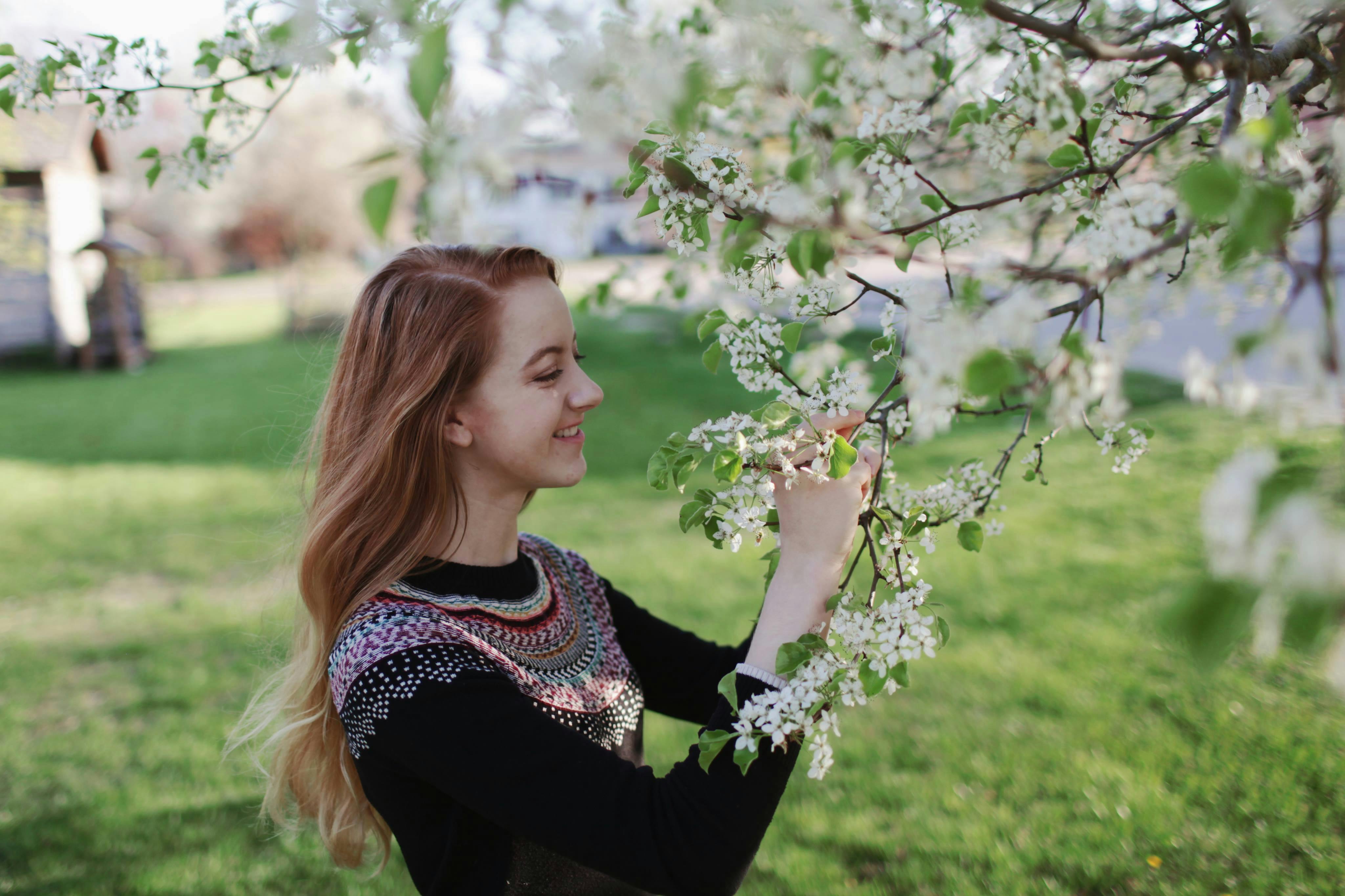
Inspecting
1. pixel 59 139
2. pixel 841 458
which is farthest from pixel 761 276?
pixel 59 139

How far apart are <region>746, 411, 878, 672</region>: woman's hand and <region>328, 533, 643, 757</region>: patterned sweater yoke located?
425 millimetres

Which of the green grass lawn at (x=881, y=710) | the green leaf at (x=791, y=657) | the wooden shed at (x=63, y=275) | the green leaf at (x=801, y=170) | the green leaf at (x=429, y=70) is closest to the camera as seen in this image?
the green leaf at (x=429, y=70)

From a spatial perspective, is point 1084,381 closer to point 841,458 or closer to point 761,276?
point 841,458

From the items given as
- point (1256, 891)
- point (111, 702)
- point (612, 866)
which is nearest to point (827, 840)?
point (1256, 891)

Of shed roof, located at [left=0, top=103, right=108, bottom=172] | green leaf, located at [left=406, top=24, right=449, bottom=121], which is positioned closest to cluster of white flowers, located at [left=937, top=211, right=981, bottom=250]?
green leaf, located at [left=406, top=24, right=449, bottom=121]

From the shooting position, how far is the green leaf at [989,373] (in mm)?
663

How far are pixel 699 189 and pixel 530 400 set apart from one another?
0.58 m

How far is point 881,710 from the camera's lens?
372cm

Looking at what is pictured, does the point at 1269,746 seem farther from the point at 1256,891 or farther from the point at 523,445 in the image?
the point at 523,445

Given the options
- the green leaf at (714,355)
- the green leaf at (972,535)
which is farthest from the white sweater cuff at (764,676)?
the green leaf at (714,355)

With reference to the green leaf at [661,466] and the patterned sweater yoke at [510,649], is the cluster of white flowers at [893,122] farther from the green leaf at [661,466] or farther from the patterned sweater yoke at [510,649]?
the patterned sweater yoke at [510,649]

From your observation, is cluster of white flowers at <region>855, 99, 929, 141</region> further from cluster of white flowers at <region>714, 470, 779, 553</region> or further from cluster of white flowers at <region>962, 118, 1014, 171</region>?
cluster of white flowers at <region>714, 470, 779, 553</region>

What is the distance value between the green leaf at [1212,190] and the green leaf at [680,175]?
600 mm

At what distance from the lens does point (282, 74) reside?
1.40 metres
